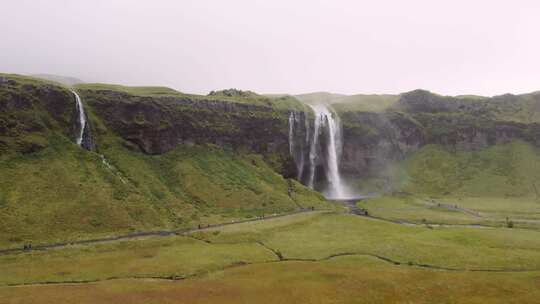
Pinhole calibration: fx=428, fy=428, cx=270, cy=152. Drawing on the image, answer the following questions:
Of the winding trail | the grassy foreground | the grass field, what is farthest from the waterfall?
the grass field

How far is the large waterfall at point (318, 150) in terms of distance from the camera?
136000mm

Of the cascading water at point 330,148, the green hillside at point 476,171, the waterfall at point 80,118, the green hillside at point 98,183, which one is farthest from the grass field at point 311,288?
the green hillside at point 476,171

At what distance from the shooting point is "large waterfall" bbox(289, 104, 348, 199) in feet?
446

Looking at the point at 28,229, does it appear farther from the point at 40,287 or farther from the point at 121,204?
the point at 40,287

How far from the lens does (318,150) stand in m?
142

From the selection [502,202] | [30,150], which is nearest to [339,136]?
[502,202]

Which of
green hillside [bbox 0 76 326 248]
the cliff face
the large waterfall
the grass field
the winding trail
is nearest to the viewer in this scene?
the grass field

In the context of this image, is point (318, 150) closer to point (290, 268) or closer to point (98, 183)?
point (98, 183)

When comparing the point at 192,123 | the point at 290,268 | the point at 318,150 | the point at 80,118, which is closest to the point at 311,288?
the point at 290,268

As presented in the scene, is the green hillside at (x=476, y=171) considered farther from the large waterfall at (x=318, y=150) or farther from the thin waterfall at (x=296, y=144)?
the thin waterfall at (x=296, y=144)

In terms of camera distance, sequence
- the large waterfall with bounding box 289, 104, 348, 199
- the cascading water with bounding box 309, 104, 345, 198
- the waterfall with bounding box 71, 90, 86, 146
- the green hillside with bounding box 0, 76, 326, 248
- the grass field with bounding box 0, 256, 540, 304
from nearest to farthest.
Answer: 1. the grass field with bounding box 0, 256, 540, 304
2. the green hillside with bounding box 0, 76, 326, 248
3. the waterfall with bounding box 71, 90, 86, 146
4. the large waterfall with bounding box 289, 104, 348, 199
5. the cascading water with bounding box 309, 104, 345, 198

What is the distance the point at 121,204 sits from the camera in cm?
7744

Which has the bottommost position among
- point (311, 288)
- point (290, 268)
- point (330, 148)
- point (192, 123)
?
point (290, 268)

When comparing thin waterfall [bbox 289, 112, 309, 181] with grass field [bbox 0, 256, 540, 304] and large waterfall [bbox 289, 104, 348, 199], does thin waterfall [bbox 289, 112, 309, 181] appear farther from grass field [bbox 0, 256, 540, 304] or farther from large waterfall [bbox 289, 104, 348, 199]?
grass field [bbox 0, 256, 540, 304]
